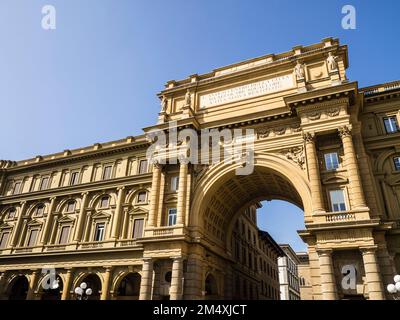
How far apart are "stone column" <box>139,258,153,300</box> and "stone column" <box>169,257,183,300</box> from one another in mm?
2081

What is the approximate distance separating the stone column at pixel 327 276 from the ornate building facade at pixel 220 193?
0.06 m

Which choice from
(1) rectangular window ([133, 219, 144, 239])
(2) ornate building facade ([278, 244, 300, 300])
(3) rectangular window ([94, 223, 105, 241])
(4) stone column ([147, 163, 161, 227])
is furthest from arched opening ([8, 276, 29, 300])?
(2) ornate building facade ([278, 244, 300, 300])

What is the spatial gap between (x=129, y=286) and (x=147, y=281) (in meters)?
7.72

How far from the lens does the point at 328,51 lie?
2789 centimetres

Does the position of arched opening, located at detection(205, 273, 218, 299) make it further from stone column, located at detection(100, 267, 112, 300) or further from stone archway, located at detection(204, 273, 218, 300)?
stone column, located at detection(100, 267, 112, 300)

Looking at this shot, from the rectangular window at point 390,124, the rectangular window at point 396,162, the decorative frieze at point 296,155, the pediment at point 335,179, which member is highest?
the rectangular window at point 390,124

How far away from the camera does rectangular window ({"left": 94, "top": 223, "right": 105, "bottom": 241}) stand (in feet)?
110

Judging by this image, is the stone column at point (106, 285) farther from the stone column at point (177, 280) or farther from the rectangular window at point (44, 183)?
the rectangular window at point (44, 183)

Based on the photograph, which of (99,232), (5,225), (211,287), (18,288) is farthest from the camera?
(5,225)

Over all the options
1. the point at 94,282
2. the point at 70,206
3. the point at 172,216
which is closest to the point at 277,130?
the point at 172,216

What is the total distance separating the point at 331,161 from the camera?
24.7 m

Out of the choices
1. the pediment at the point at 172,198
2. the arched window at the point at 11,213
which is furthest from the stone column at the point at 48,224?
the pediment at the point at 172,198

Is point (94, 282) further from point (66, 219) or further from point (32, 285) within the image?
point (66, 219)

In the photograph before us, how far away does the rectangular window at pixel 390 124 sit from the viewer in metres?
25.2
